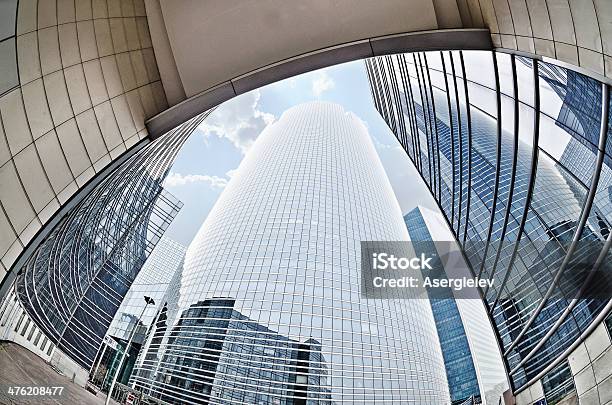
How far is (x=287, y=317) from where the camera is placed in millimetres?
77625

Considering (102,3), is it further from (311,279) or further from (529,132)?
(311,279)

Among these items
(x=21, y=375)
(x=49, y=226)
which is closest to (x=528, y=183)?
(x=49, y=226)

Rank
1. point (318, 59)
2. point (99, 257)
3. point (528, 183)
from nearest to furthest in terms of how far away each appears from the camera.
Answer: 1. point (318, 59)
2. point (528, 183)
3. point (99, 257)

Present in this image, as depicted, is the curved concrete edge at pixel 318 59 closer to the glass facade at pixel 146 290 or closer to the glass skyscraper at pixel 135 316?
the glass skyscraper at pixel 135 316

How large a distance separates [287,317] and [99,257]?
141ft

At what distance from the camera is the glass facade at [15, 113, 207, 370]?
27811 millimetres

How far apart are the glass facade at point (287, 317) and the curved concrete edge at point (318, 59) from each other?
2729 inches

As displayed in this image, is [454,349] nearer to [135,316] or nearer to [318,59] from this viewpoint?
[135,316]

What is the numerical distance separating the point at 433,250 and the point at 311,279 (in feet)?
298

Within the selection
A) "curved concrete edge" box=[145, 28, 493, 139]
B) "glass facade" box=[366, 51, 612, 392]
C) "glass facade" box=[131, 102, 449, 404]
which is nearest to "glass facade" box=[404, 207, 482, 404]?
"glass facade" box=[131, 102, 449, 404]

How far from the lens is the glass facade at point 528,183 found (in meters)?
9.49

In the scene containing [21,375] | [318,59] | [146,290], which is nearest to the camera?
[318,59]

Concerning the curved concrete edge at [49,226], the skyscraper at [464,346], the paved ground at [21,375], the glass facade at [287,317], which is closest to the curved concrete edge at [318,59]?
the curved concrete edge at [49,226]

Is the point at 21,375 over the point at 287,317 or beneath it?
beneath
